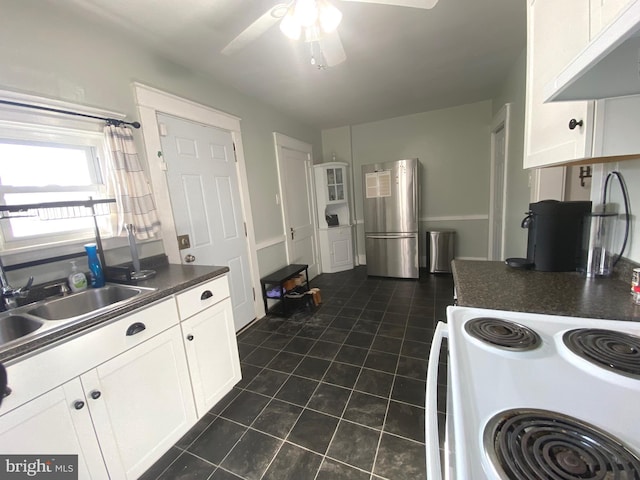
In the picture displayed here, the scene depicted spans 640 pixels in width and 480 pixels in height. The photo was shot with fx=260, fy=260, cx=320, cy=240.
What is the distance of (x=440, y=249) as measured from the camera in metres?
3.95

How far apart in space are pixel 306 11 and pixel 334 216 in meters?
3.43

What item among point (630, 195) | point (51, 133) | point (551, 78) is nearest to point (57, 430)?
point (51, 133)

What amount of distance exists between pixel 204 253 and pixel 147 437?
1.35 m

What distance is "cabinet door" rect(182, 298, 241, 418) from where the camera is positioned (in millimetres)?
1519

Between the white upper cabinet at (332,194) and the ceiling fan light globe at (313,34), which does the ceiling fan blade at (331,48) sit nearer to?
the ceiling fan light globe at (313,34)

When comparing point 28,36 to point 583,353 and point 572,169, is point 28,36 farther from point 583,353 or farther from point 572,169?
point 572,169

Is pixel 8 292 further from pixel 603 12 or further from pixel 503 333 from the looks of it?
pixel 603 12

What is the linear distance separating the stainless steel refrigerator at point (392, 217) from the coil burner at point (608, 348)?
9.92 feet

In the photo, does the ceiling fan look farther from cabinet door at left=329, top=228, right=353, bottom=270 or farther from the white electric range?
cabinet door at left=329, top=228, right=353, bottom=270

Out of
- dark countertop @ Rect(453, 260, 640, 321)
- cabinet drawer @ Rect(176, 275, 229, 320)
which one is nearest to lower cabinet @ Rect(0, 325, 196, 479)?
cabinet drawer @ Rect(176, 275, 229, 320)

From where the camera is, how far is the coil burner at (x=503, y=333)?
747 mm

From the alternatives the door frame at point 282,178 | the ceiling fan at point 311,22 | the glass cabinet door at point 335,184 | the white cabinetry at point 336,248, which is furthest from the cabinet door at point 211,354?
the glass cabinet door at point 335,184

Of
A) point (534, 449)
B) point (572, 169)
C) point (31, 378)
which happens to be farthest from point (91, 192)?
point (572, 169)

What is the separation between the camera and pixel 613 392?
578 millimetres
